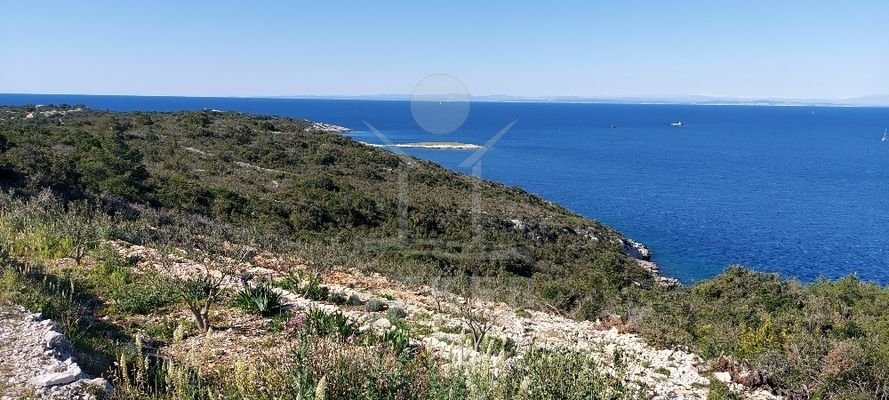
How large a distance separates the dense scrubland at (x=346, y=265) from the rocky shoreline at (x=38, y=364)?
235mm

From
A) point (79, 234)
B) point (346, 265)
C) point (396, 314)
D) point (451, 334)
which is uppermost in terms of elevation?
point (79, 234)

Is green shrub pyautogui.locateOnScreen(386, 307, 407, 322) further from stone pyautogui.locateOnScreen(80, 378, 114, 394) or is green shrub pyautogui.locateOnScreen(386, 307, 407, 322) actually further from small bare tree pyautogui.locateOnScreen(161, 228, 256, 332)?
stone pyautogui.locateOnScreen(80, 378, 114, 394)

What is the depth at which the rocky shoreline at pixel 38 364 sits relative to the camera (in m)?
4.56

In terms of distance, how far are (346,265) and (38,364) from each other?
843 cm

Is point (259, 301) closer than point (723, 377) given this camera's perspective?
No

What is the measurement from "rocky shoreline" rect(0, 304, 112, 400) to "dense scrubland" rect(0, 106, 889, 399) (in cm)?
24

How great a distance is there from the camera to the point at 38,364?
4996mm

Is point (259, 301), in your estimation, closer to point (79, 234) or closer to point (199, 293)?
point (199, 293)

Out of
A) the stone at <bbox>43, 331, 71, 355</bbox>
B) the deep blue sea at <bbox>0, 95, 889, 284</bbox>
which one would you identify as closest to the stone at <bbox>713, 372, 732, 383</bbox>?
the stone at <bbox>43, 331, 71, 355</bbox>

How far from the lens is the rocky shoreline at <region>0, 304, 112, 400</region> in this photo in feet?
15.0

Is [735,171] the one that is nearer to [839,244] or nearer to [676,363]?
[839,244]

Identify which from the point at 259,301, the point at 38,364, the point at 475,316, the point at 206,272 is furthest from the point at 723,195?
the point at 38,364

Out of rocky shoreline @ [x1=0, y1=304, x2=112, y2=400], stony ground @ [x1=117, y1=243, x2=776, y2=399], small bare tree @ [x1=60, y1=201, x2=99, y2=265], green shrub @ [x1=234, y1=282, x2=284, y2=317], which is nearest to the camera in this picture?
rocky shoreline @ [x1=0, y1=304, x2=112, y2=400]

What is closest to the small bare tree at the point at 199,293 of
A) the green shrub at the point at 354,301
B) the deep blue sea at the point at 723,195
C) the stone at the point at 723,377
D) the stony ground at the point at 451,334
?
the stony ground at the point at 451,334
